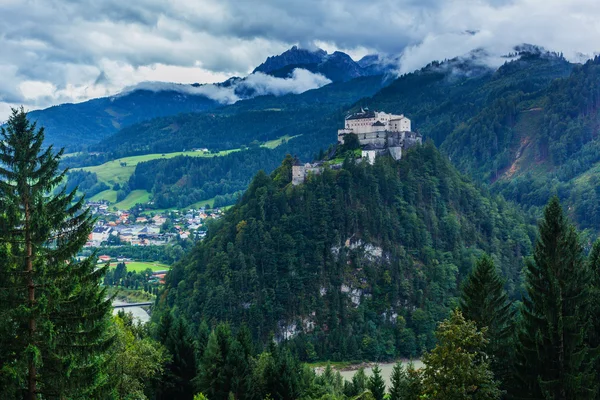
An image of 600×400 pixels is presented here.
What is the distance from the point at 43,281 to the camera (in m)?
21.1

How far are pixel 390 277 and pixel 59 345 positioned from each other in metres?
91.8

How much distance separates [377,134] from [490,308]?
3506 inches

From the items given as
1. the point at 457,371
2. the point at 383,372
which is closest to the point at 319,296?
the point at 383,372

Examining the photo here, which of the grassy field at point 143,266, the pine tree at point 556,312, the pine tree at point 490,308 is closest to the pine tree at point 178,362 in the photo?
the pine tree at point 490,308

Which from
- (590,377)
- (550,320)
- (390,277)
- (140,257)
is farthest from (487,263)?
(140,257)

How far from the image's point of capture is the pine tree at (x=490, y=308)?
31609 mm

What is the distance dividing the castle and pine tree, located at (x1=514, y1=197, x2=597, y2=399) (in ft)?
287

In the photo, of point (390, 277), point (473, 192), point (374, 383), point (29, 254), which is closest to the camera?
point (29, 254)

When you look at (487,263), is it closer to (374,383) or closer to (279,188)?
(374,383)

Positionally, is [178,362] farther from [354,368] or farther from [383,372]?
[383,372]

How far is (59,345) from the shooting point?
21.7 metres

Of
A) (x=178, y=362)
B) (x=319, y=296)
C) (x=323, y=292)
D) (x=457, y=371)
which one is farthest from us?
(x=323, y=292)

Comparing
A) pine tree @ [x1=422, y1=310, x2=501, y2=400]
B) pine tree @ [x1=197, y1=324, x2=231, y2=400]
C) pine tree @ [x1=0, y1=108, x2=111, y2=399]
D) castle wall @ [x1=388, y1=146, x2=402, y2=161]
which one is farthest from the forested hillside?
pine tree @ [x1=0, y1=108, x2=111, y2=399]

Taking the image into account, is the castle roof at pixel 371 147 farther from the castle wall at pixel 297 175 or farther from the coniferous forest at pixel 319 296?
the castle wall at pixel 297 175
